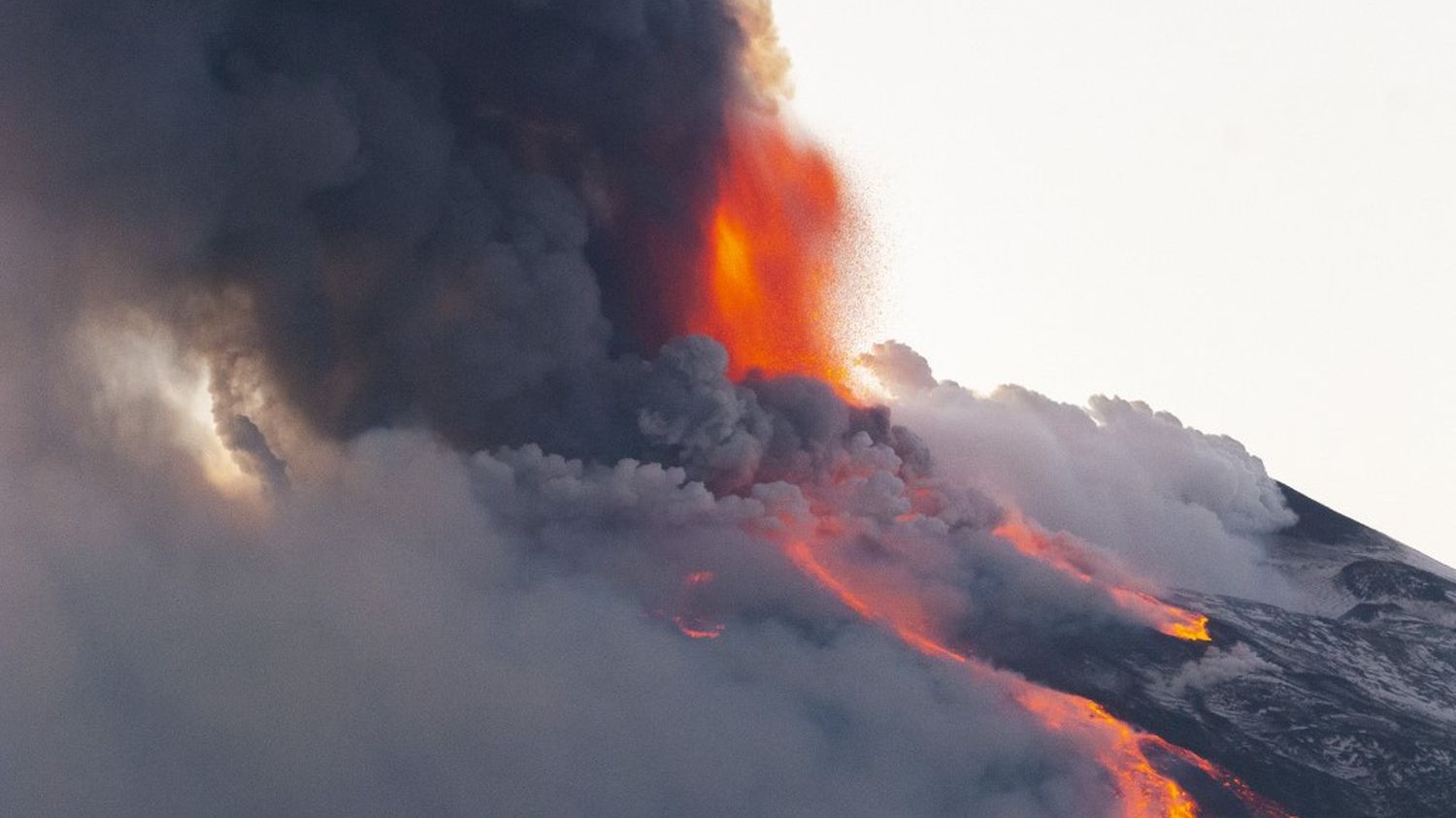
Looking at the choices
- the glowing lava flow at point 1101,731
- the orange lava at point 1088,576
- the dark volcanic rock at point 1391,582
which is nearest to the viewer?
the glowing lava flow at point 1101,731

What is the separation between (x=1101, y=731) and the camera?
195 feet

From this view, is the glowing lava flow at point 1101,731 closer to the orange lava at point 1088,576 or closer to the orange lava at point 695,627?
the orange lava at point 695,627

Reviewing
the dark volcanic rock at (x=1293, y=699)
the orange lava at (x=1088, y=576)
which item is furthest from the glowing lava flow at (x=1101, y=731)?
the orange lava at (x=1088, y=576)

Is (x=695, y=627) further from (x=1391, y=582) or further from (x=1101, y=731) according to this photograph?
(x=1391, y=582)

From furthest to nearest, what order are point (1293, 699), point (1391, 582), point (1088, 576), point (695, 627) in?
point (1391, 582) → point (1088, 576) → point (1293, 699) → point (695, 627)

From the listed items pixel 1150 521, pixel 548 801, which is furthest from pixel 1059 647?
pixel 548 801

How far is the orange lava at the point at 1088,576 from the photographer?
65125 mm

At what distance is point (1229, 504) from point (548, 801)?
41009 mm

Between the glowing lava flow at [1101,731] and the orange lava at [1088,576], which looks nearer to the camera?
the glowing lava flow at [1101,731]

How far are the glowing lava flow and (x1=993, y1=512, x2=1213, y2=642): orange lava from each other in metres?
6.25

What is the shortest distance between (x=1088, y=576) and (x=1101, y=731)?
9742 millimetres

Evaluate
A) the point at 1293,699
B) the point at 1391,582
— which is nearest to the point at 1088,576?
the point at 1293,699

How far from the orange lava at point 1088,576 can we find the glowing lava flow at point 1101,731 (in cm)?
625

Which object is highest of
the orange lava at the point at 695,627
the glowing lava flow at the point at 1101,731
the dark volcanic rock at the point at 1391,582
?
the dark volcanic rock at the point at 1391,582
